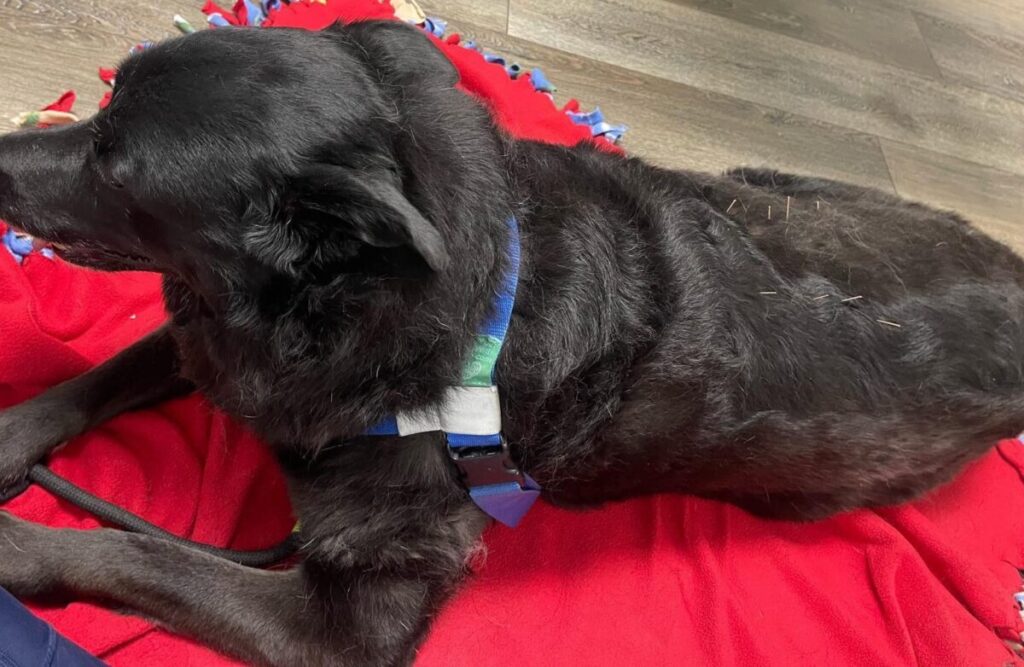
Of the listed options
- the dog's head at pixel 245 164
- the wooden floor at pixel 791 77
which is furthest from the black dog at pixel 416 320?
the wooden floor at pixel 791 77

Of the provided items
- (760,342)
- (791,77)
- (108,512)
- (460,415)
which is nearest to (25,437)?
(108,512)

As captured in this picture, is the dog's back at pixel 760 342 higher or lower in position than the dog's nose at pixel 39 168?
lower

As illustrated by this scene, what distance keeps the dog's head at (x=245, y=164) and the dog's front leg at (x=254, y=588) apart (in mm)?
639

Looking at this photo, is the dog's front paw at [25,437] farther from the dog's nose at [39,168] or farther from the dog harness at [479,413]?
the dog harness at [479,413]

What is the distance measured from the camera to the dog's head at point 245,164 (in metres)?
1.31

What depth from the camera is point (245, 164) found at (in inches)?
51.8

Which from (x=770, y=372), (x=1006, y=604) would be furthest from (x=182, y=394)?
(x=1006, y=604)

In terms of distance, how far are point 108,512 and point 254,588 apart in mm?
375

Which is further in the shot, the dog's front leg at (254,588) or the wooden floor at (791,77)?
the wooden floor at (791,77)

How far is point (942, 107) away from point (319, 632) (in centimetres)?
392

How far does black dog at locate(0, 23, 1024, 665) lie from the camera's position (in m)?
1.35

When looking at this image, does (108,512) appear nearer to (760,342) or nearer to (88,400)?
(88,400)

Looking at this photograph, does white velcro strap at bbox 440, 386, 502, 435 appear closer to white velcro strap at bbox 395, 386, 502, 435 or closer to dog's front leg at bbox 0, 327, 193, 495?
white velcro strap at bbox 395, 386, 502, 435

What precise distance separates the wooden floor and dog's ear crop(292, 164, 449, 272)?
5.62ft
